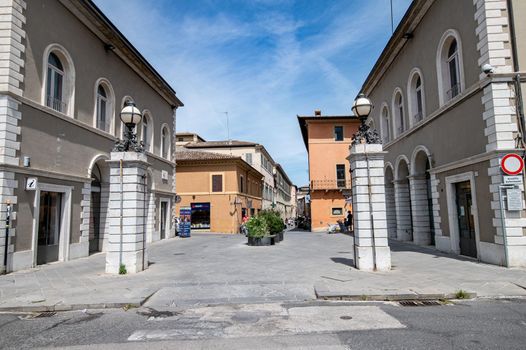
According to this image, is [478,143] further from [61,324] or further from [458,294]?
[61,324]

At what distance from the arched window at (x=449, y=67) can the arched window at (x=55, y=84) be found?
45.8ft

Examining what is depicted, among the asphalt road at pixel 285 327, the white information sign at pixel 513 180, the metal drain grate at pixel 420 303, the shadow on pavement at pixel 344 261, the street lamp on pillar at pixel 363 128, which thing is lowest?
the metal drain grate at pixel 420 303

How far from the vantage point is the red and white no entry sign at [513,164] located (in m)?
9.45

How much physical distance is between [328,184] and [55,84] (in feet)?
81.6

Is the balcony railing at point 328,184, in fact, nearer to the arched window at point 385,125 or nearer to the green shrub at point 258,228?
the arched window at point 385,125

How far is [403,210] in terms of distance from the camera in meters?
18.4

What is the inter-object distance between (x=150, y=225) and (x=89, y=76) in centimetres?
913

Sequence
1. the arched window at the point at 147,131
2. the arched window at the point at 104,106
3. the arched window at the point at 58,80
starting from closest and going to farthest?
the arched window at the point at 58,80 < the arched window at the point at 104,106 < the arched window at the point at 147,131

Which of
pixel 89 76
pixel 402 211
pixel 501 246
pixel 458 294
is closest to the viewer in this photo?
pixel 458 294

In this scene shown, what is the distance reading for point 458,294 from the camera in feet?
22.0

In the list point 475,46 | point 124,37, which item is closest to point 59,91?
point 124,37

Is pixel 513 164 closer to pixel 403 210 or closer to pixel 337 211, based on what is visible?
pixel 403 210

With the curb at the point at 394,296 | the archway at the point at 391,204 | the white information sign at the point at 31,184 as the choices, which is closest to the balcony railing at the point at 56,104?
the white information sign at the point at 31,184

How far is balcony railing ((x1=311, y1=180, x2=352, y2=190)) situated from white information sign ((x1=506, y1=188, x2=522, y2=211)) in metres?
23.5
